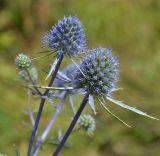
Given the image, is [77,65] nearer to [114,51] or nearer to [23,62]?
[23,62]

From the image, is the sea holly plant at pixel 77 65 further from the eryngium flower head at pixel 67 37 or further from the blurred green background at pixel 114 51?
the blurred green background at pixel 114 51

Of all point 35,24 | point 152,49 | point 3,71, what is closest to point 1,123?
point 3,71

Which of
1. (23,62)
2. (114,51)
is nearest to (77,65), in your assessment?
(23,62)

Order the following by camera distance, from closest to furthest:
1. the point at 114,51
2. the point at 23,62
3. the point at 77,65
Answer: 1. the point at 77,65
2. the point at 23,62
3. the point at 114,51

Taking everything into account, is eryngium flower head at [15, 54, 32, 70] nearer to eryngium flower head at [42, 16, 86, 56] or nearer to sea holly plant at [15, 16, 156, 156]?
sea holly plant at [15, 16, 156, 156]

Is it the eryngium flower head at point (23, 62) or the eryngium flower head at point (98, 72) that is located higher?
the eryngium flower head at point (98, 72)

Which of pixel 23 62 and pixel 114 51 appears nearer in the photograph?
pixel 23 62

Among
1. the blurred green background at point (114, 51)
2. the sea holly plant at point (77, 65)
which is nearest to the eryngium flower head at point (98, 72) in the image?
the sea holly plant at point (77, 65)

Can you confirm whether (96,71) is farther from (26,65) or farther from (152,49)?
(152,49)
